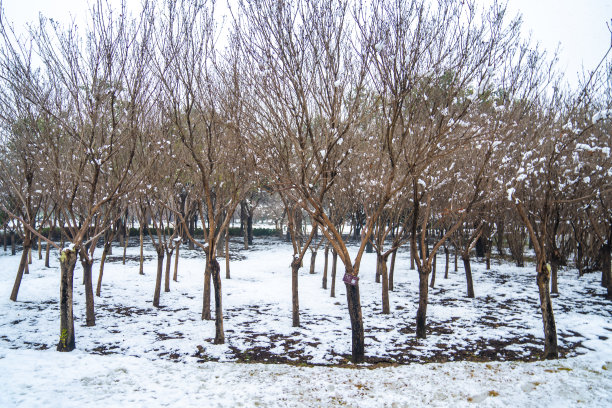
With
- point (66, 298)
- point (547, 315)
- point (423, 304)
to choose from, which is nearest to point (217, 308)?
point (66, 298)

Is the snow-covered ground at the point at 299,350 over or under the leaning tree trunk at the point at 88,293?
under

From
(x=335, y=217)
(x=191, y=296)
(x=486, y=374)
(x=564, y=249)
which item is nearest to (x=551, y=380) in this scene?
(x=486, y=374)

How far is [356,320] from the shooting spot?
661 centimetres

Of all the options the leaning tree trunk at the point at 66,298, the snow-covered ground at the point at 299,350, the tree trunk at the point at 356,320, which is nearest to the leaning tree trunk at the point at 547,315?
the snow-covered ground at the point at 299,350

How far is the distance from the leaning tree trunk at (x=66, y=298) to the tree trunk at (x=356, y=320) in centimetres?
476

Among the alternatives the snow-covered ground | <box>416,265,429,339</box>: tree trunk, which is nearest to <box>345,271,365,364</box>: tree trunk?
the snow-covered ground

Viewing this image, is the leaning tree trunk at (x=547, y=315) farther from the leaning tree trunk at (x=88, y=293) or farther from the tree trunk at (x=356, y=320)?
the leaning tree trunk at (x=88, y=293)

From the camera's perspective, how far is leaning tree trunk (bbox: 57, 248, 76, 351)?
21.5 ft

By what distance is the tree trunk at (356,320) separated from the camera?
6539 mm

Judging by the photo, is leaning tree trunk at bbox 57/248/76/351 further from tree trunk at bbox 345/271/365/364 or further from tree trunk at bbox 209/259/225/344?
tree trunk at bbox 345/271/365/364

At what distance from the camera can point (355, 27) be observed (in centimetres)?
628

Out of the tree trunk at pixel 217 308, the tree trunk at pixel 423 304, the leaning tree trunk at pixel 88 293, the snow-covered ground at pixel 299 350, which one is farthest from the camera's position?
the leaning tree trunk at pixel 88 293

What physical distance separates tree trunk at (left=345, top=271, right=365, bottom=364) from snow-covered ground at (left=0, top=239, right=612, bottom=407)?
0.77ft

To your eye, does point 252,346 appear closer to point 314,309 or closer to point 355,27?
point 314,309
